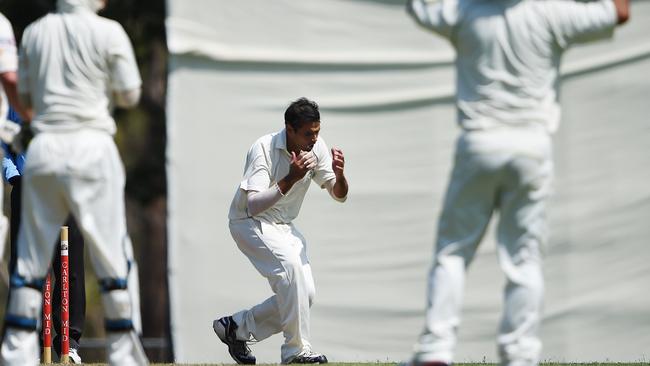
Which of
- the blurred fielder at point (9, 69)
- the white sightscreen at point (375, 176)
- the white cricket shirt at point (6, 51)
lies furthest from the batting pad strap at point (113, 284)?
the white sightscreen at point (375, 176)

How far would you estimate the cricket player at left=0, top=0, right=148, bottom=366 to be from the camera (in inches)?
297

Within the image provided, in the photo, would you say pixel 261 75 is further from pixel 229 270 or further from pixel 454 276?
pixel 454 276

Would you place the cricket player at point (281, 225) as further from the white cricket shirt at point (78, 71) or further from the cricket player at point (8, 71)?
the white cricket shirt at point (78, 71)

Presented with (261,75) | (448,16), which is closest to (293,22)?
(261,75)

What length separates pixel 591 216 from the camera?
458 inches

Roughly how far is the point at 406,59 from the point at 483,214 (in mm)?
4420

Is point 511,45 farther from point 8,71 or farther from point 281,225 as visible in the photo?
point 281,225

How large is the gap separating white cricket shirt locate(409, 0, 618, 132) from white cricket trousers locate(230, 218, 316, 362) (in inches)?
97.2

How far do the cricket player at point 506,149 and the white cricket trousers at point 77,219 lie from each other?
1452 millimetres

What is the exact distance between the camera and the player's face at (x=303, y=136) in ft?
32.0

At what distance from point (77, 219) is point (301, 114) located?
2.47m

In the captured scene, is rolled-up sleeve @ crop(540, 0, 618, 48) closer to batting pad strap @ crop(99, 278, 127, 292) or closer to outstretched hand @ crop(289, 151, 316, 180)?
outstretched hand @ crop(289, 151, 316, 180)

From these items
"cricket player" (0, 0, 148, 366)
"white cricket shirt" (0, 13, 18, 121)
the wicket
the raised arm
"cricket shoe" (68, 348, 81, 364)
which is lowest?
"cricket shoe" (68, 348, 81, 364)

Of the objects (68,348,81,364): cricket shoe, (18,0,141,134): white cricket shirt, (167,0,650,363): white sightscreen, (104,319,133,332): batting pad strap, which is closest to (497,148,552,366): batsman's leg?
(104,319,133,332): batting pad strap
